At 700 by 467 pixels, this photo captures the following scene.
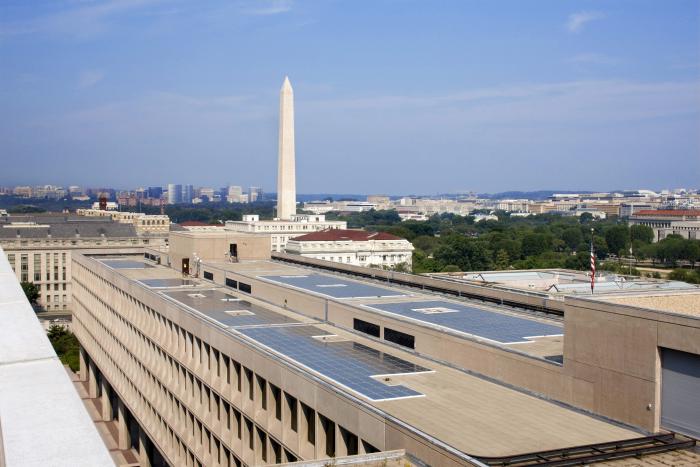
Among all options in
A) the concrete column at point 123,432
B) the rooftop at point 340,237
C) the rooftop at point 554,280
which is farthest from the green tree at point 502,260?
the concrete column at point 123,432

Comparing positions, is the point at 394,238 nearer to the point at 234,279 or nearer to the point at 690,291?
the point at 234,279

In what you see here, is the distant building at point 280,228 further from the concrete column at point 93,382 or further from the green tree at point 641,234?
the concrete column at point 93,382

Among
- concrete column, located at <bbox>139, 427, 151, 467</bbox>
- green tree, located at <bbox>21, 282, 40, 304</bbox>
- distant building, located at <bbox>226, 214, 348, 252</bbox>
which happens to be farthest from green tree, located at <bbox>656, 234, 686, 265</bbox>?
concrete column, located at <bbox>139, 427, 151, 467</bbox>

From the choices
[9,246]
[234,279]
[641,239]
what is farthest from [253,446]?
[641,239]

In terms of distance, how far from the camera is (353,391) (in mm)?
23812

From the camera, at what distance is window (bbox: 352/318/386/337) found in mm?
34344

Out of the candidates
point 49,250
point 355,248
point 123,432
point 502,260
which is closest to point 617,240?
point 502,260

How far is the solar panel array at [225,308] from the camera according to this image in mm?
37562

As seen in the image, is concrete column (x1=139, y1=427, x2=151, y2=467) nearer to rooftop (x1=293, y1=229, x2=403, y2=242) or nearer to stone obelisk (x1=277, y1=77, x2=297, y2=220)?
rooftop (x1=293, y1=229, x2=403, y2=242)

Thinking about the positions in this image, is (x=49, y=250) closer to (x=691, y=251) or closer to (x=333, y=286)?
(x=333, y=286)

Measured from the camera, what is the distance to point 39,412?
510 cm

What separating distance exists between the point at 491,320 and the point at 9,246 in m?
88.5

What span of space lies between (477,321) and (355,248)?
9067cm

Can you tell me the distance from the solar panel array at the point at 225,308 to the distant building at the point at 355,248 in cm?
7197
